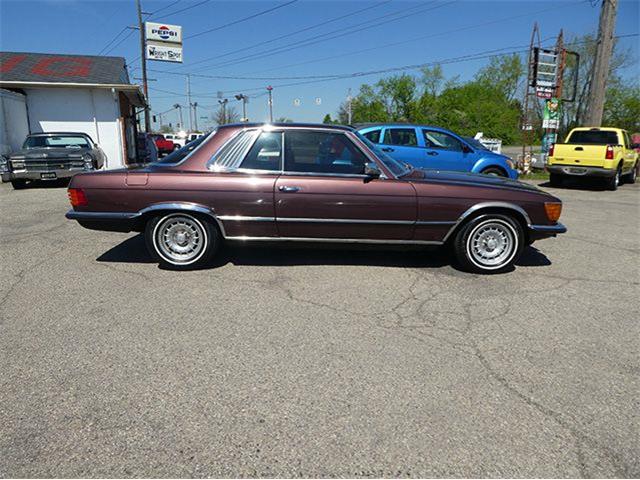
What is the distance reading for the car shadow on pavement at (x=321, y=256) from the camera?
4781 mm

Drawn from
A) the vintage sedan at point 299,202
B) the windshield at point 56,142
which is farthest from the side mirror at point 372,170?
the windshield at point 56,142

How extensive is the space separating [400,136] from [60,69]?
16494 millimetres

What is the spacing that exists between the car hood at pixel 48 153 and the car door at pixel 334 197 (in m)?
9.65

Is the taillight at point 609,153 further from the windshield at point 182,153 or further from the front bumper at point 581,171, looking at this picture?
the windshield at point 182,153

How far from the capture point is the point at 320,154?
4.69 metres

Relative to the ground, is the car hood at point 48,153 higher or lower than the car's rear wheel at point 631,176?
higher

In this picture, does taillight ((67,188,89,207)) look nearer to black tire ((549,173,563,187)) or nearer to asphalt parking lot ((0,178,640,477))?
asphalt parking lot ((0,178,640,477))

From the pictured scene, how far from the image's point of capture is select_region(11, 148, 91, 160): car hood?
1158 cm

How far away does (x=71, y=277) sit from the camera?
4.60 meters

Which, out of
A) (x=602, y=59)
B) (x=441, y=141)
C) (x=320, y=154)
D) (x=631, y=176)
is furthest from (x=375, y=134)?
(x=631, y=176)

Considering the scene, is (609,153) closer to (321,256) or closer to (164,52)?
(321,256)

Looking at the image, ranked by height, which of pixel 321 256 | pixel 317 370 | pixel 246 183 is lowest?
pixel 317 370

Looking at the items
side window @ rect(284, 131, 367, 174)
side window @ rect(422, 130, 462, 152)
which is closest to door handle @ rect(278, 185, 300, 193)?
side window @ rect(284, 131, 367, 174)

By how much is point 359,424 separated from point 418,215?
269 cm
